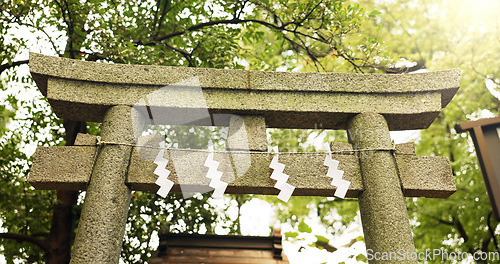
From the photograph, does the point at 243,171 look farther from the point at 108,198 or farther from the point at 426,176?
the point at 426,176

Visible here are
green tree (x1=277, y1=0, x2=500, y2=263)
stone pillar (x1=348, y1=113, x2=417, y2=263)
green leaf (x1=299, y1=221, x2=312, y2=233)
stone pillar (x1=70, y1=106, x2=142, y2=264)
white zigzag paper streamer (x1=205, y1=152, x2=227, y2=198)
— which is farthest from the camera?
green tree (x1=277, y1=0, x2=500, y2=263)

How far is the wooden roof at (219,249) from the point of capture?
15.1 feet

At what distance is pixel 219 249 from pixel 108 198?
7.91ft

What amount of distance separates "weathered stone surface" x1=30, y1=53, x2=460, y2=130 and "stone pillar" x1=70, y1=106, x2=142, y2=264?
0.25 m

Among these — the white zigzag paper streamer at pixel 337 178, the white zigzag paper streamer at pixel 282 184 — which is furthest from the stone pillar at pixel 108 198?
the white zigzag paper streamer at pixel 337 178

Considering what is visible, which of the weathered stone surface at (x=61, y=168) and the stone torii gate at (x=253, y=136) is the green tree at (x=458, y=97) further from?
the weathered stone surface at (x=61, y=168)

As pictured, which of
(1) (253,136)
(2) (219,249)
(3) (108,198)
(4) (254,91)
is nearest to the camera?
(3) (108,198)

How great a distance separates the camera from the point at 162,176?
3.05 meters

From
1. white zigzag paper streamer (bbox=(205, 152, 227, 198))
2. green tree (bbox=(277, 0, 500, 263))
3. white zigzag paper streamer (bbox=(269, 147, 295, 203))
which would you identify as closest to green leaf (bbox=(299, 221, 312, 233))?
white zigzag paper streamer (bbox=(269, 147, 295, 203))

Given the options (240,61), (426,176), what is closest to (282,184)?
(426,176)

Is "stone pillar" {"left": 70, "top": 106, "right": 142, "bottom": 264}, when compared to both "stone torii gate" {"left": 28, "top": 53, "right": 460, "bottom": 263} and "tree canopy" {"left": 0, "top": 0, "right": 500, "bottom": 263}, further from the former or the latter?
"tree canopy" {"left": 0, "top": 0, "right": 500, "bottom": 263}

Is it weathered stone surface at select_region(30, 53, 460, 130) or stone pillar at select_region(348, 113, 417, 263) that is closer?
stone pillar at select_region(348, 113, 417, 263)

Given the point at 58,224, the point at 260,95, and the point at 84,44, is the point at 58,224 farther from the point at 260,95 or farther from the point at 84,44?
the point at 260,95

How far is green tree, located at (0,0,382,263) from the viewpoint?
199 inches
